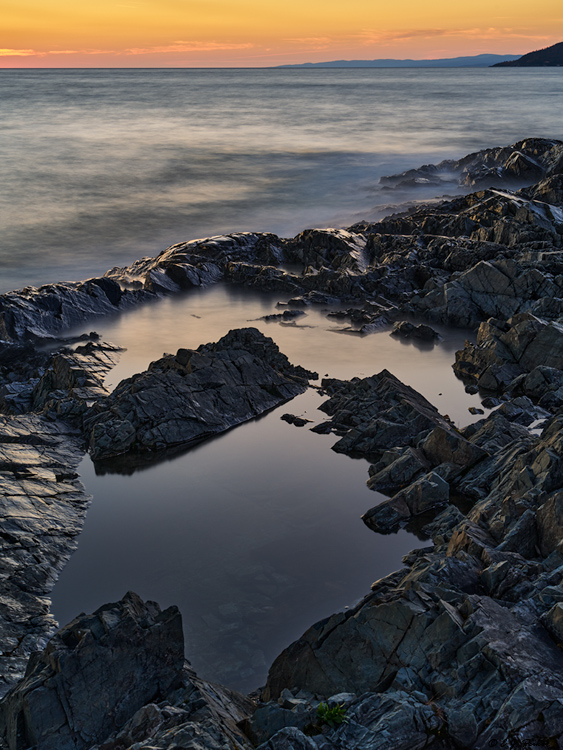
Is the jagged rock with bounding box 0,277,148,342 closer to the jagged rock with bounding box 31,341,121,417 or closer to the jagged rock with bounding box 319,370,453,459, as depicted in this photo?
the jagged rock with bounding box 31,341,121,417

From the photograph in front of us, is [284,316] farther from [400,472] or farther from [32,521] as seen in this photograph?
[32,521]

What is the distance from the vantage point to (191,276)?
115ft

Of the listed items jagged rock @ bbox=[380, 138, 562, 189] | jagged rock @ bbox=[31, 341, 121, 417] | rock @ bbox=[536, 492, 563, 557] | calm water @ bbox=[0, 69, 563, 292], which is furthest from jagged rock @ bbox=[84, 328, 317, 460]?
jagged rock @ bbox=[380, 138, 562, 189]

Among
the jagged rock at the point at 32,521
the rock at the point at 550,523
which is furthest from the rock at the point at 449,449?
the jagged rock at the point at 32,521

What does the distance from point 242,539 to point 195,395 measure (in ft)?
21.8

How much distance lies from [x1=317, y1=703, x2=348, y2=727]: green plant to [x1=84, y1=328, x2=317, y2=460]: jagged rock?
11.7 m

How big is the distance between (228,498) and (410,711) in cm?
895

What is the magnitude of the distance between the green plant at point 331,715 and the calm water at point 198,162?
31.7 meters

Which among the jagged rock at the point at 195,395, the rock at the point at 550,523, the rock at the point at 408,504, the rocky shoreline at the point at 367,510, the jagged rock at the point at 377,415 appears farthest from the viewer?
the jagged rock at the point at 195,395

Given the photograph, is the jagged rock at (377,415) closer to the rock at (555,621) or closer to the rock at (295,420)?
the rock at (295,420)

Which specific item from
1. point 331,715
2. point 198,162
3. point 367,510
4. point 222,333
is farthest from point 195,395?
point 198,162

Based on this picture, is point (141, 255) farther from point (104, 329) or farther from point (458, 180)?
point (458, 180)

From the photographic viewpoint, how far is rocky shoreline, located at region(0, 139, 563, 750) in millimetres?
8734

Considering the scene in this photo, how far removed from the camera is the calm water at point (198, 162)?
1735 inches
